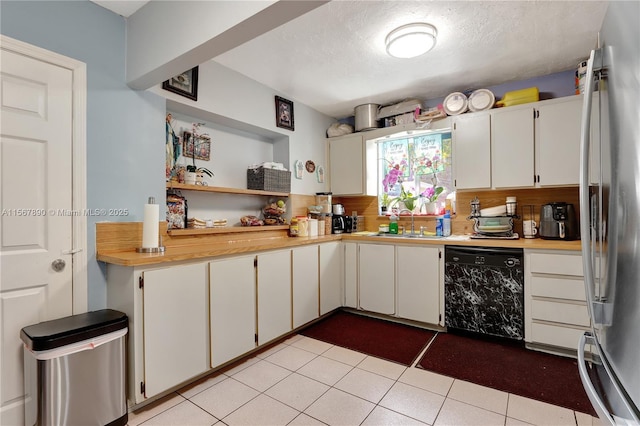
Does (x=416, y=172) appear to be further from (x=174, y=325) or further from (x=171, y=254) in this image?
(x=174, y=325)

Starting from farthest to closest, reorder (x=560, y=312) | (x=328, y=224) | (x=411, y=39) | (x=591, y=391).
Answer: (x=328, y=224), (x=560, y=312), (x=411, y=39), (x=591, y=391)

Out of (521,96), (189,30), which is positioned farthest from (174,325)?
(521,96)

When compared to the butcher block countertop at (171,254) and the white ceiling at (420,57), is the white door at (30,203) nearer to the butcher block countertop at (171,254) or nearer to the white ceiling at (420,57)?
the butcher block countertop at (171,254)

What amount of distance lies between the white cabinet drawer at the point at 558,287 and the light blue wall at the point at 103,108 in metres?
3.15

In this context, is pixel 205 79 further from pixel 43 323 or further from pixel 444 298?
pixel 444 298

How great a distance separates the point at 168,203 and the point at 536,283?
3111 millimetres

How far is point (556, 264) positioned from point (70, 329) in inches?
130

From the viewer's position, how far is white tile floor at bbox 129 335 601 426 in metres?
1.71

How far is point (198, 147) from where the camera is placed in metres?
2.82

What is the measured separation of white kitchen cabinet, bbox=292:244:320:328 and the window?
53.1 inches

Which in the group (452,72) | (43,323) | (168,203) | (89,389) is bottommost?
(89,389)

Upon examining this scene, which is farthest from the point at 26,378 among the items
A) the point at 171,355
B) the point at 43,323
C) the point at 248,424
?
the point at 248,424

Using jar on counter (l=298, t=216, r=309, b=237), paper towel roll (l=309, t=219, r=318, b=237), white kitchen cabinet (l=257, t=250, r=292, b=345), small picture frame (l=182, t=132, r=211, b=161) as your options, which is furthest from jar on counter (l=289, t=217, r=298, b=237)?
small picture frame (l=182, t=132, r=211, b=161)

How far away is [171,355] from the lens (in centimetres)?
189
